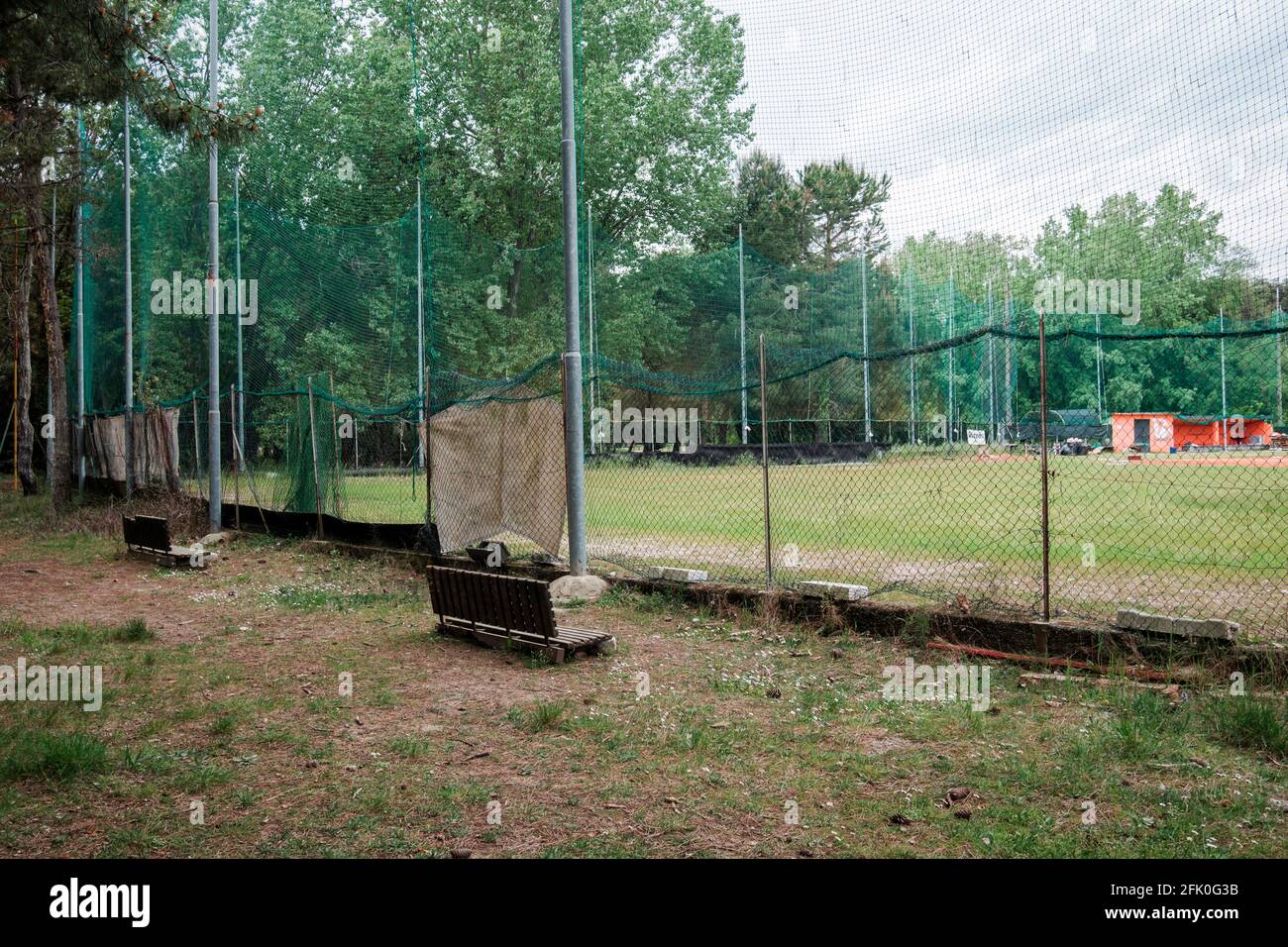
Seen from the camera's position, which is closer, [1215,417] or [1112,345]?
[1215,417]

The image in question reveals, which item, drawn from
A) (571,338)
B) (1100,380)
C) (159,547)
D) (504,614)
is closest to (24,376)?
(159,547)

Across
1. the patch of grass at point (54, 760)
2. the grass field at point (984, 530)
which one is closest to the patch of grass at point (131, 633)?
the patch of grass at point (54, 760)

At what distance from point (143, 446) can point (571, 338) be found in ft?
40.6

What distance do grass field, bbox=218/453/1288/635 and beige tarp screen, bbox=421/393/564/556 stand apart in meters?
0.85

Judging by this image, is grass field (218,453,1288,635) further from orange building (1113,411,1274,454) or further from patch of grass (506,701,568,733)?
patch of grass (506,701,568,733)

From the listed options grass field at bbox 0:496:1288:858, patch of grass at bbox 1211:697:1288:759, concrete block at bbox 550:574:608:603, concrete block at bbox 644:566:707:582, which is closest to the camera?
grass field at bbox 0:496:1288:858

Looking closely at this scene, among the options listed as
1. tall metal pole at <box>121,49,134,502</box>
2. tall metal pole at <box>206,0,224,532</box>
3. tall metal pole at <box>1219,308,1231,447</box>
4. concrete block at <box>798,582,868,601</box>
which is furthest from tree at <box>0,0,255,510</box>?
tall metal pole at <box>1219,308,1231,447</box>

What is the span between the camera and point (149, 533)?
13070 mm

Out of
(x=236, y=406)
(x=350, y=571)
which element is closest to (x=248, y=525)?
(x=236, y=406)

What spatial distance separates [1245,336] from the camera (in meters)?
5.88

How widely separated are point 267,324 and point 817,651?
17875 millimetres

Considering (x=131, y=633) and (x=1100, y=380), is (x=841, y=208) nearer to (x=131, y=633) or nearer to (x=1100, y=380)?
(x=1100, y=380)

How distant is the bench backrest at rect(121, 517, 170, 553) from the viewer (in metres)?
12.7
